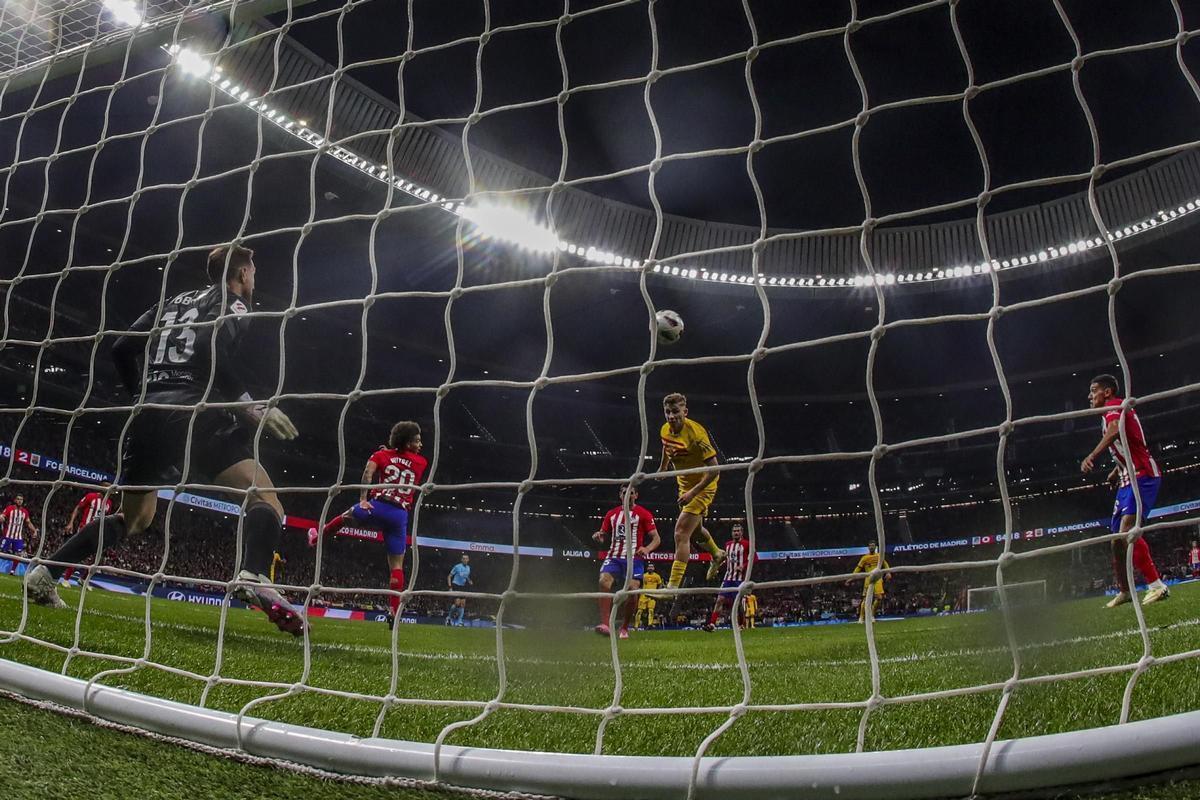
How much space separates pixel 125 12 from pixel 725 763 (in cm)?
384

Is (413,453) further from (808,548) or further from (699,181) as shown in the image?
(808,548)

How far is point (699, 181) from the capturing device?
13.7 metres

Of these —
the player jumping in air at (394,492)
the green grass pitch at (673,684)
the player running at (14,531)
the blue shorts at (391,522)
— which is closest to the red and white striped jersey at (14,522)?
the player running at (14,531)

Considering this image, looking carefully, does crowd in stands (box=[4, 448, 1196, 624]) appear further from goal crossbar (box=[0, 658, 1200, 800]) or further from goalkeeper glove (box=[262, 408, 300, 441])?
goal crossbar (box=[0, 658, 1200, 800])

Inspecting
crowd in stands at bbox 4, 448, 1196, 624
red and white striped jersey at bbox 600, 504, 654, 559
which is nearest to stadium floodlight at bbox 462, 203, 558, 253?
crowd in stands at bbox 4, 448, 1196, 624

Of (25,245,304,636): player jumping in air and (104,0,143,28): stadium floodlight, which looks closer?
(104,0,143,28): stadium floodlight

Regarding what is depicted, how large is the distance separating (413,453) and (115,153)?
10.0 metres

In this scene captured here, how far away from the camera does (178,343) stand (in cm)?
375

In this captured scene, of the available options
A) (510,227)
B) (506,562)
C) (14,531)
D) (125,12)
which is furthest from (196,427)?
(506,562)

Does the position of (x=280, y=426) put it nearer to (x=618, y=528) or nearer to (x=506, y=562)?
(x=618, y=528)

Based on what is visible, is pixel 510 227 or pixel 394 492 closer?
pixel 394 492

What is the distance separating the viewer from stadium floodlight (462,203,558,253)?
1448 centimetres

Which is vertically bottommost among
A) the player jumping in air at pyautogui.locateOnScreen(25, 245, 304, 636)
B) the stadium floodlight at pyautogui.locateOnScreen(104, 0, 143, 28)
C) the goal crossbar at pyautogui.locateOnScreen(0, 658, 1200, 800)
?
the player jumping in air at pyautogui.locateOnScreen(25, 245, 304, 636)

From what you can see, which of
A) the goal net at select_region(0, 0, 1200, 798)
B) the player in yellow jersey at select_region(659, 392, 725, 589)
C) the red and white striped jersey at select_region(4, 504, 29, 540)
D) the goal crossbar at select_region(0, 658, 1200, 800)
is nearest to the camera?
the goal crossbar at select_region(0, 658, 1200, 800)
